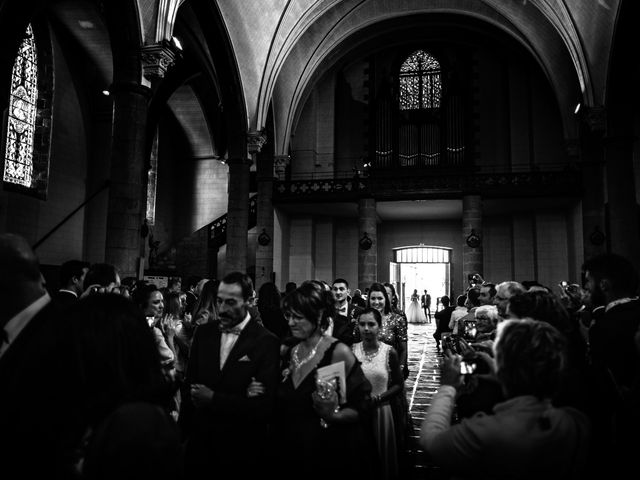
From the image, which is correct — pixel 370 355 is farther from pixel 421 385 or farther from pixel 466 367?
pixel 421 385

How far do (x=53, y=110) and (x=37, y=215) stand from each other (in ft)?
11.0

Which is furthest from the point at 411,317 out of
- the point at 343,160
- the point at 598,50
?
the point at 598,50

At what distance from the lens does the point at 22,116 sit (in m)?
14.4

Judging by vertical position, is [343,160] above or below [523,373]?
above

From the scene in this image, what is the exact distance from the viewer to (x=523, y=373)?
1.64 m

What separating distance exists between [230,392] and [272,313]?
2.68m

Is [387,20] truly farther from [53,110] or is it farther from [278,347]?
[278,347]

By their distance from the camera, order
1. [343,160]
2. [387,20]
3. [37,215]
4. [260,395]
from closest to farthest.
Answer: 1. [260,395]
2. [37,215]
3. [387,20]
4. [343,160]

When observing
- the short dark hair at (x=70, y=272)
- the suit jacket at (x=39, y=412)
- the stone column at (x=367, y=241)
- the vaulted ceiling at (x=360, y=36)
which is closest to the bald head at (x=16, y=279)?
the suit jacket at (x=39, y=412)

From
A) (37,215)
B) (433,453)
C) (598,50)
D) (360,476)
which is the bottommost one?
(360,476)

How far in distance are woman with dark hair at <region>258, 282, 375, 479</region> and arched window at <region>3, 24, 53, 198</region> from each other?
14.1 meters

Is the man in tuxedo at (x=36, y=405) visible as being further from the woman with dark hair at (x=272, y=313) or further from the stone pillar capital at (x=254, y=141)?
the stone pillar capital at (x=254, y=141)

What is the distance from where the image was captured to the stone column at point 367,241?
1781 centimetres

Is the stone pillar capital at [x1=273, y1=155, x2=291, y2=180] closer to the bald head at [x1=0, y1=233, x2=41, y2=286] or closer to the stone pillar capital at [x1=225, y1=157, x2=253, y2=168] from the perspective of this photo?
the stone pillar capital at [x1=225, y1=157, x2=253, y2=168]
